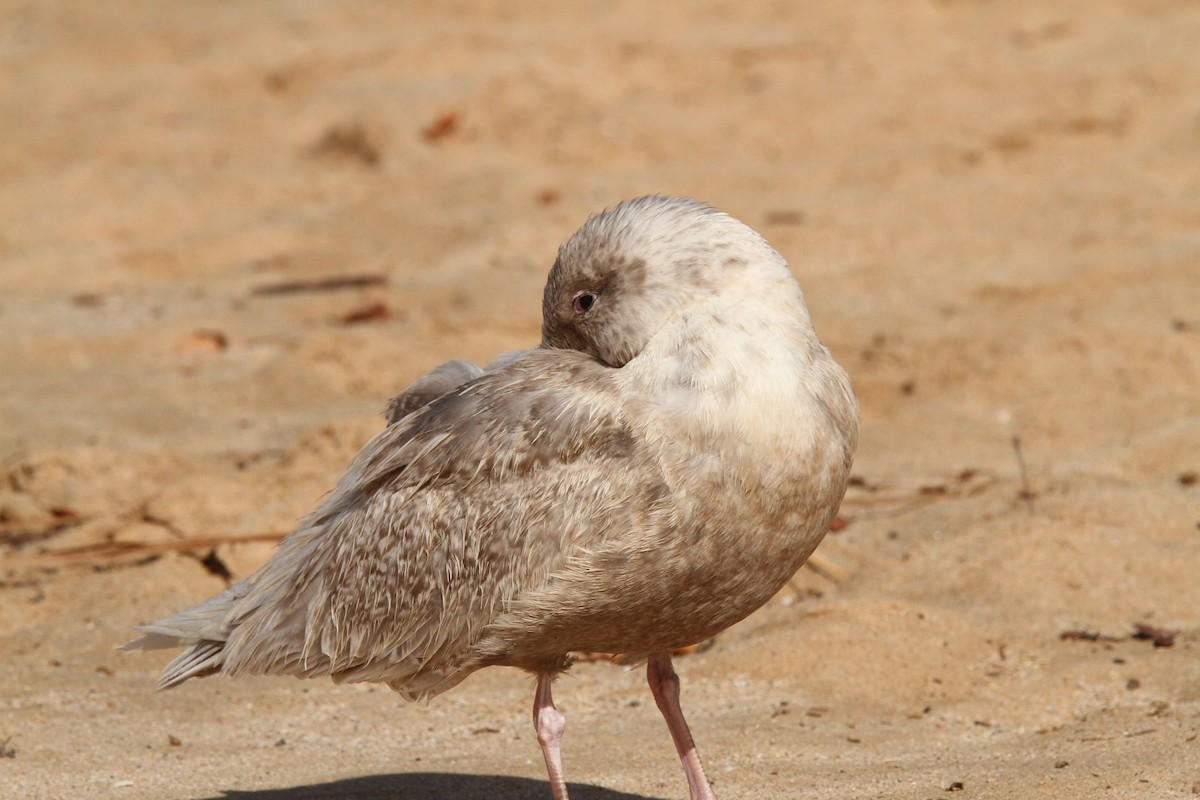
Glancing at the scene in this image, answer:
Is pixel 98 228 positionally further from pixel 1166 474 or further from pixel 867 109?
pixel 1166 474

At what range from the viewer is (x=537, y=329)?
8312 mm

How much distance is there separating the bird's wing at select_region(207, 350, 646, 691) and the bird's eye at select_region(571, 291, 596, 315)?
0.12 meters

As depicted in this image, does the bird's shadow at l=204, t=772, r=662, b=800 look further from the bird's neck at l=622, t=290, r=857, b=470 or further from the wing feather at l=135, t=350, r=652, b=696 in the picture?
the bird's neck at l=622, t=290, r=857, b=470

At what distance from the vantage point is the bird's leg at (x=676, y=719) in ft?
13.9

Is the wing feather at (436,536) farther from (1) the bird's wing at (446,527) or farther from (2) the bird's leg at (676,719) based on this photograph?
(2) the bird's leg at (676,719)

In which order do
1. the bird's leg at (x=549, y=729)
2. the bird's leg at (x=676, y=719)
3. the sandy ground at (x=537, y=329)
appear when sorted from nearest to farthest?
the bird's leg at (x=549, y=729), the bird's leg at (x=676, y=719), the sandy ground at (x=537, y=329)

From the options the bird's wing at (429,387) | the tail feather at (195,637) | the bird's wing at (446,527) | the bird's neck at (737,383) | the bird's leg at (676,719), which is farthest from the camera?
the bird's wing at (429,387)

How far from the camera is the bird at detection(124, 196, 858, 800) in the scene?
3.78 meters

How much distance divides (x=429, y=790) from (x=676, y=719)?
776 millimetres

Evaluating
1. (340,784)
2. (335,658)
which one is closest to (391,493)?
(335,658)

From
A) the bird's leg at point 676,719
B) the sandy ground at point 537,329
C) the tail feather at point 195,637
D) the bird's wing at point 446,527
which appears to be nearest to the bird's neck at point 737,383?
the bird's wing at point 446,527

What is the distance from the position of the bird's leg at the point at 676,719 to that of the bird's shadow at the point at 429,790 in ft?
1.02

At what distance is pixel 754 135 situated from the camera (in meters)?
10.8

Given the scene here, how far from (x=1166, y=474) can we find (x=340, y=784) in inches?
150
